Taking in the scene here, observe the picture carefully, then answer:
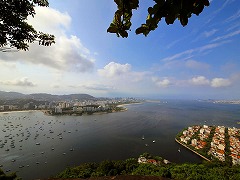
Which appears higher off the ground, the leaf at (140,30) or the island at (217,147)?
the leaf at (140,30)

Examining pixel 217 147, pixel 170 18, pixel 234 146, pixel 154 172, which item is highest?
pixel 170 18

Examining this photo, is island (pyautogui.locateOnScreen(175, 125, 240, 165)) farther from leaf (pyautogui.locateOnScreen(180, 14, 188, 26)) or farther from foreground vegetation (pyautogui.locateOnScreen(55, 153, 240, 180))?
leaf (pyautogui.locateOnScreen(180, 14, 188, 26))

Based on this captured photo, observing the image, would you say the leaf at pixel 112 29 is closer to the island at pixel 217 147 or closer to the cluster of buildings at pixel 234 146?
the island at pixel 217 147

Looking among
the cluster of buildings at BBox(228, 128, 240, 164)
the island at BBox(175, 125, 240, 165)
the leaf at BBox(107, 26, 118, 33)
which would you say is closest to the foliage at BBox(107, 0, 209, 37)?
the leaf at BBox(107, 26, 118, 33)

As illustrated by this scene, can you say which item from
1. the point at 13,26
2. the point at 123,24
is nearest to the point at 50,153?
the point at 13,26

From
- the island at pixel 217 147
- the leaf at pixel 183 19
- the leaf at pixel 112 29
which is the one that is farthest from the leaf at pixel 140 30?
the island at pixel 217 147

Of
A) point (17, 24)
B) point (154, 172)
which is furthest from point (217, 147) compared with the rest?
point (17, 24)

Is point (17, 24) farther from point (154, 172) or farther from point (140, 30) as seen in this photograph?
point (154, 172)

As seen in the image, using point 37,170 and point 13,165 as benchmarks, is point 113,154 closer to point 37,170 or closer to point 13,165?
point 37,170
